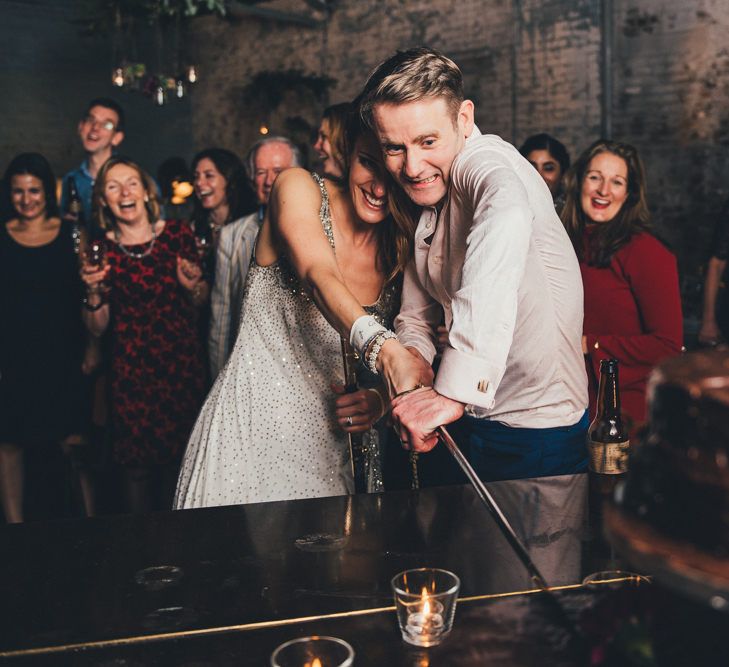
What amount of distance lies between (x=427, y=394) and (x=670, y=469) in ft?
3.22

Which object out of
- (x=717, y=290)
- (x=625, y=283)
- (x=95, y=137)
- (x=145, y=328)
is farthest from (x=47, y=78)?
(x=625, y=283)

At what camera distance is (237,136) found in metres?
10.3

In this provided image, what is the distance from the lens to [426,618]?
1100mm

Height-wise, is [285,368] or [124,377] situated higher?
[285,368]

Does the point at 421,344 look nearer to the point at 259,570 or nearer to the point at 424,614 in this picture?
the point at 259,570

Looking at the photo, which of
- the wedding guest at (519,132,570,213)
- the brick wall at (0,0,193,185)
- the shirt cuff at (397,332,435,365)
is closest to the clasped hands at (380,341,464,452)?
the shirt cuff at (397,332,435,365)

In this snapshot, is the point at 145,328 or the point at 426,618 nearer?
the point at 426,618

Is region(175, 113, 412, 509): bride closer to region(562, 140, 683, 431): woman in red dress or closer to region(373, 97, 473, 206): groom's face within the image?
region(373, 97, 473, 206): groom's face

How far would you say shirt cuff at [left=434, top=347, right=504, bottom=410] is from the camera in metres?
1.52

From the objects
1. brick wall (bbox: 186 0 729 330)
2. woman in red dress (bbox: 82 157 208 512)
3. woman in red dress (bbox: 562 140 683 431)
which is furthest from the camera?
brick wall (bbox: 186 0 729 330)

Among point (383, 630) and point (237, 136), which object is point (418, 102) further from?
point (237, 136)

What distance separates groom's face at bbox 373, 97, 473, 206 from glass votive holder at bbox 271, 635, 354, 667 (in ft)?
3.37

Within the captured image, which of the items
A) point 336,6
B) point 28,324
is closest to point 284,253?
point 28,324

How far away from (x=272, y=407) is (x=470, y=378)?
77 cm
